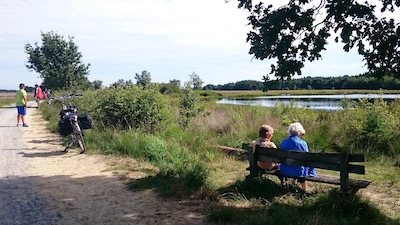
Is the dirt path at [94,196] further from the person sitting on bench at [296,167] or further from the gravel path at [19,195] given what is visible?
the person sitting on bench at [296,167]

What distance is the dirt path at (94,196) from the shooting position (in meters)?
4.86

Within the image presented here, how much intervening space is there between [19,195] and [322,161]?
4.75 m

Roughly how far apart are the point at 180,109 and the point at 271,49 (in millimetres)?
12186

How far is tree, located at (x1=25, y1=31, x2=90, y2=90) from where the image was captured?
35719 millimetres

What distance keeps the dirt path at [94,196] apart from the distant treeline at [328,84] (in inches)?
83.3

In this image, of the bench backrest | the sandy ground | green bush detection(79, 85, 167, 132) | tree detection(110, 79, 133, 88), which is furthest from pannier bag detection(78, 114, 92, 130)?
the bench backrest

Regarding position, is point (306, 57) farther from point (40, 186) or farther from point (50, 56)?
point (50, 56)

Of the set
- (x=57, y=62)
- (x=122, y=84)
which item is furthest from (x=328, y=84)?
(x=122, y=84)

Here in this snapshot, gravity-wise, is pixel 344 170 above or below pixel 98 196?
above

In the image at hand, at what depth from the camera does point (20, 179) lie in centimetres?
701

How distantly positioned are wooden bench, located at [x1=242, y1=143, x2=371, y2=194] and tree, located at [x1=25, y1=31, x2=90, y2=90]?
104 feet

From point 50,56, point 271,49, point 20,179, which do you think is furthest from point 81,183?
point 50,56

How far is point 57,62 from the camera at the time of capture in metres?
36.5

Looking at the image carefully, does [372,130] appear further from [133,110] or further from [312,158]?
[133,110]
